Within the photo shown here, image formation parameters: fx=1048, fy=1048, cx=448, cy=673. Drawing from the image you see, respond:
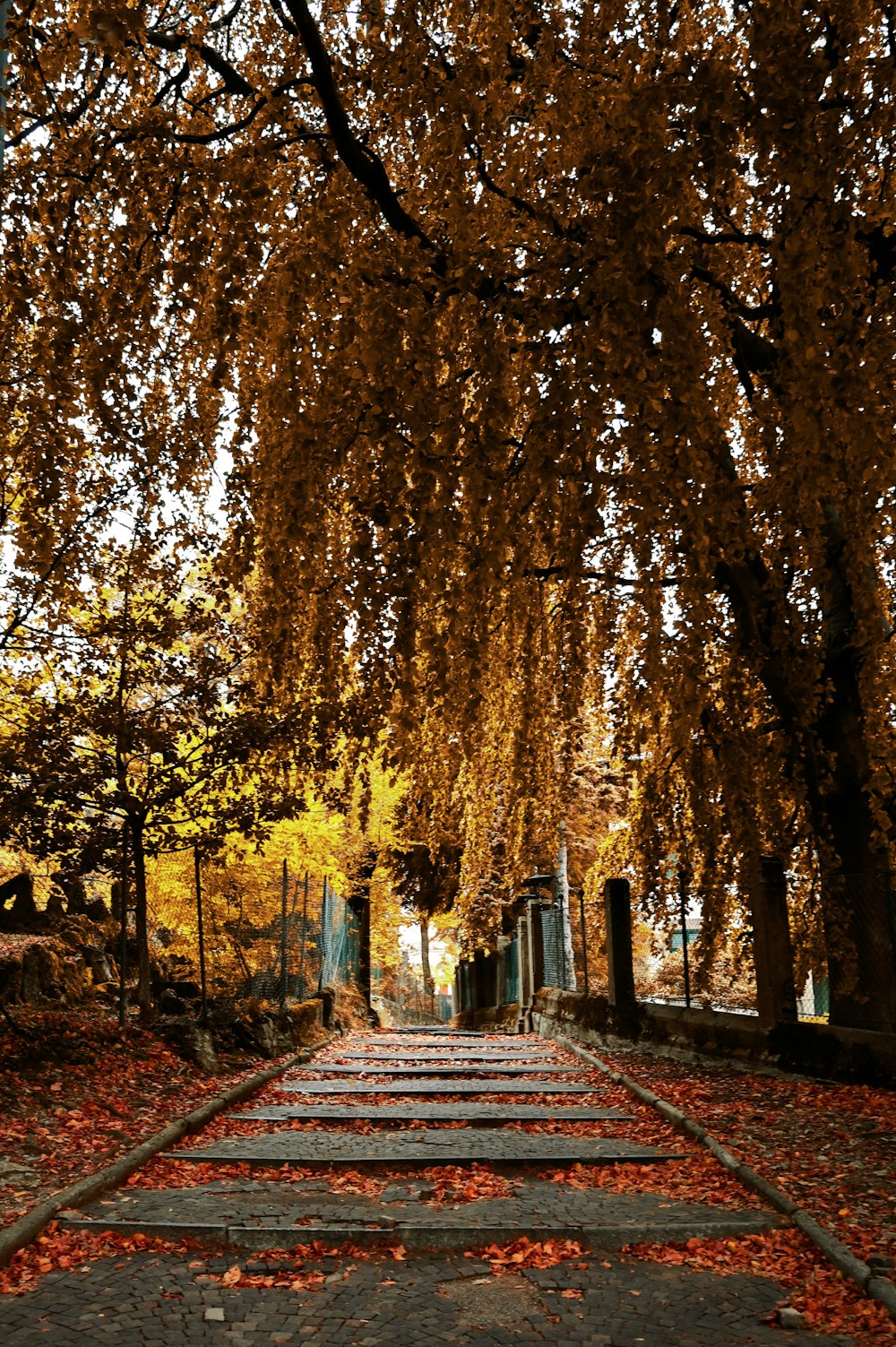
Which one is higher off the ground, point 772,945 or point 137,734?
point 137,734

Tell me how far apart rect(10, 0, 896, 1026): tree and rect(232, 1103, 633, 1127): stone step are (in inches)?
115

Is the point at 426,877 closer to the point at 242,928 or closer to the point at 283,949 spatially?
the point at 242,928


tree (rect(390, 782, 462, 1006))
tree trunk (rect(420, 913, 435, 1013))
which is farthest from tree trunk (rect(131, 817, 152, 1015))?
tree trunk (rect(420, 913, 435, 1013))

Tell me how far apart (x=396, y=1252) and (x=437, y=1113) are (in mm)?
3616

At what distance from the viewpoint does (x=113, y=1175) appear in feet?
17.6

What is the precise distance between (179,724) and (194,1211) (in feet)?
17.3

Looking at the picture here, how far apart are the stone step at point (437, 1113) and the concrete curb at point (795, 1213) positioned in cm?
43

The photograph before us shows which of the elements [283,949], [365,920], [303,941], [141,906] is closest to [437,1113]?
[141,906]

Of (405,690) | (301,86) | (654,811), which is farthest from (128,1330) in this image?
(654,811)

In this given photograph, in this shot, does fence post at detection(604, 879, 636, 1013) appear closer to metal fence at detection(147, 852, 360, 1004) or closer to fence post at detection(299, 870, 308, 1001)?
metal fence at detection(147, 852, 360, 1004)

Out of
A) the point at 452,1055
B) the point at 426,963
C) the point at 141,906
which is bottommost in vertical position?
the point at 426,963

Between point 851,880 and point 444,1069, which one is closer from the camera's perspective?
point 851,880

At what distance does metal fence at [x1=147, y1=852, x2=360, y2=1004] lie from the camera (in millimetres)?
13441

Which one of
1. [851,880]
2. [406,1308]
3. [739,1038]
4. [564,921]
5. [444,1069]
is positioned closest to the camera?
[406,1308]
